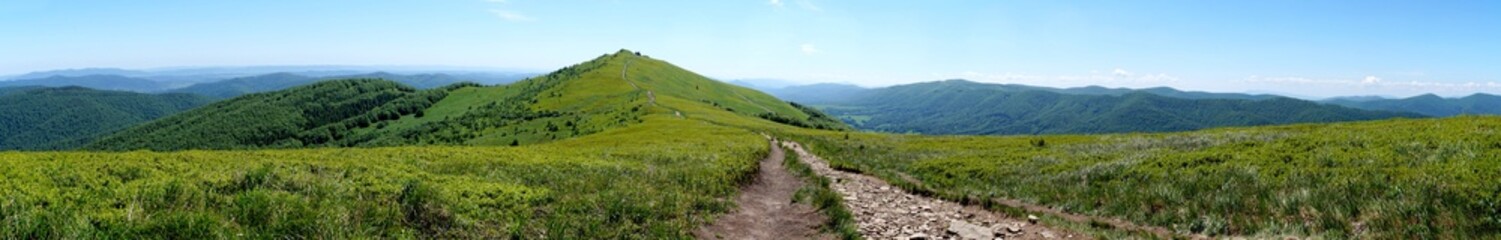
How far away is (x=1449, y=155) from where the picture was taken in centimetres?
2005

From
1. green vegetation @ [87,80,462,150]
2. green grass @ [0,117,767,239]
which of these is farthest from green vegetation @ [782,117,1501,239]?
green vegetation @ [87,80,462,150]

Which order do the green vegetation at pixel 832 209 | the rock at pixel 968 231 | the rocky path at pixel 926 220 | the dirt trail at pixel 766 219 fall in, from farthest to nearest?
the dirt trail at pixel 766 219
the green vegetation at pixel 832 209
the rocky path at pixel 926 220
the rock at pixel 968 231

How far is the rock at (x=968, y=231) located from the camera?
13.9 m

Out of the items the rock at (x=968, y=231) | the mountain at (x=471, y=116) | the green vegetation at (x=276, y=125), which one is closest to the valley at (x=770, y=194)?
the rock at (x=968, y=231)

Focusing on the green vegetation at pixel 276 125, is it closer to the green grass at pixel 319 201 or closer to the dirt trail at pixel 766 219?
the green grass at pixel 319 201

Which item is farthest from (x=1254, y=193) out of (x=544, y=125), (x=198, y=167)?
(x=544, y=125)

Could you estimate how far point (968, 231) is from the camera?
567 inches

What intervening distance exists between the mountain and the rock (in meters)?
66.5

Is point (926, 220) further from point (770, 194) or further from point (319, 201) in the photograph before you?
point (319, 201)

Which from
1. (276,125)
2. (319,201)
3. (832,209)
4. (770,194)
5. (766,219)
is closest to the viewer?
(319,201)

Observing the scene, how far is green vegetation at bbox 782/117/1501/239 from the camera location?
12.5 meters

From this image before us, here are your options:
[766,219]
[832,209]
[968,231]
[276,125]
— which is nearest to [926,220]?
[968,231]

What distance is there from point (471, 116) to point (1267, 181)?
13284 centimetres

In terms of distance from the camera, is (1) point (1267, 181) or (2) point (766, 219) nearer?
(2) point (766, 219)
